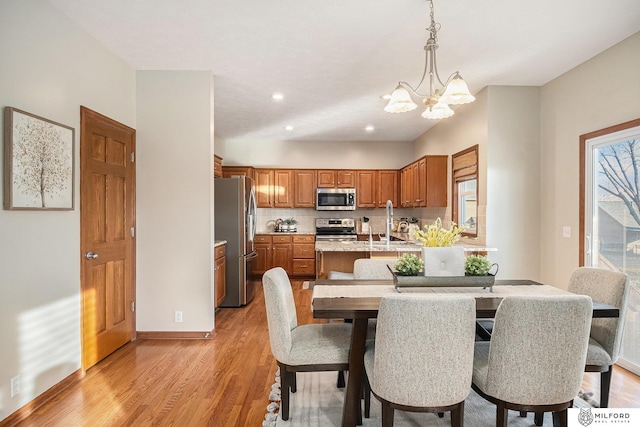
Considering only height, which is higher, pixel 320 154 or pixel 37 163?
pixel 320 154

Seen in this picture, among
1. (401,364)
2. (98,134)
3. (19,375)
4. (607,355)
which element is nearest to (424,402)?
(401,364)

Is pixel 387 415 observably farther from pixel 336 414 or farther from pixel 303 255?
pixel 303 255

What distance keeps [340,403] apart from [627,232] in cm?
265

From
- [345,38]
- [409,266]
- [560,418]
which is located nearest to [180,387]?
[409,266]

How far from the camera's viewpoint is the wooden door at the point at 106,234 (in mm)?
2777

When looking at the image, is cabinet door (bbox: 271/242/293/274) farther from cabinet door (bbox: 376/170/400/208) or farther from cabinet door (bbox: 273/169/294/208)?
cabinet door (bbox: 376/170/400/208)

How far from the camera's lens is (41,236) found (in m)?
2.31

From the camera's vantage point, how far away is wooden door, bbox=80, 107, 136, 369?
278 cm

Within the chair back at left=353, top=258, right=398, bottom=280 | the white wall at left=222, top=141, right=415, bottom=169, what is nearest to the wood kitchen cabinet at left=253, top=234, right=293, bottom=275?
the white wall at left=222, top=141, right=415, bottom=169

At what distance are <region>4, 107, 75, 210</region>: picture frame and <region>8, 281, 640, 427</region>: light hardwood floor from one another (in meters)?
1.31

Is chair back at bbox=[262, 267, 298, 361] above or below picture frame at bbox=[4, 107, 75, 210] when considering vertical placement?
below

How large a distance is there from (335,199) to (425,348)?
5.33 m

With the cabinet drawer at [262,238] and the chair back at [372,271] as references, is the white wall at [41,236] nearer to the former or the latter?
the chair back at [372,271]

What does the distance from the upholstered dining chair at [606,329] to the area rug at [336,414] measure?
0.41 metres
